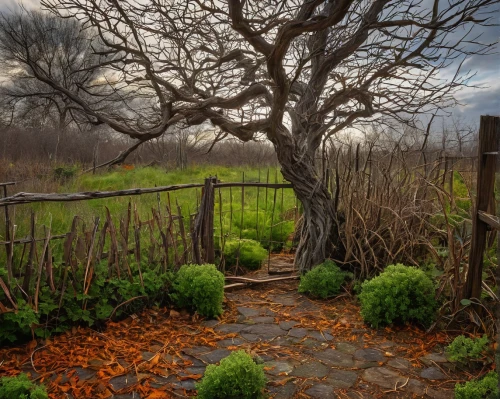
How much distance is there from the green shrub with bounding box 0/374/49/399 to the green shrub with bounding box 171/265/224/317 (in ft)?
5.26

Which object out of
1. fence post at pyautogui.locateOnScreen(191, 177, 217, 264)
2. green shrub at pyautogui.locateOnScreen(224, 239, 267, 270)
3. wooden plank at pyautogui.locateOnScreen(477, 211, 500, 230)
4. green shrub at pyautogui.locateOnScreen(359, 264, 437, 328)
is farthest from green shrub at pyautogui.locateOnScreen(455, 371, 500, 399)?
green shrub at pyautogui.locateOnScreen(224, 239, 267, 270)

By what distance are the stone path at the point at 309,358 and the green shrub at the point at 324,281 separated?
275mm

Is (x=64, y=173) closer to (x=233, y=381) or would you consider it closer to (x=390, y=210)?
(x=390, y=210)

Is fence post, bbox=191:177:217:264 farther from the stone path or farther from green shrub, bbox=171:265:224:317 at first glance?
the stone path

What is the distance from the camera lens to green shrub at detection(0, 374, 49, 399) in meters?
2.16

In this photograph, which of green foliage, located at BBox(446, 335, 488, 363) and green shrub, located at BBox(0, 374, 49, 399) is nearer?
green shrub, located at BBox(0, 374, 49, 399)

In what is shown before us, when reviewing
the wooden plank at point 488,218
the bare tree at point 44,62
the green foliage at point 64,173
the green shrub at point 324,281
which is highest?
the bare tree at point 44,62

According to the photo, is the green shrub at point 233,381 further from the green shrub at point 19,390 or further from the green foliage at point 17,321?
the green foliage at point 17,321

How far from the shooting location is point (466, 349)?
276cm

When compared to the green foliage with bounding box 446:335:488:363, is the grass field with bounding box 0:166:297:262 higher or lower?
higher

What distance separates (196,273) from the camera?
3.81 meters

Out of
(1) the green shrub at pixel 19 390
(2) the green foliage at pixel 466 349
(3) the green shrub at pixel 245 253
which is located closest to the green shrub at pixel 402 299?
(2) the green foliage at pixel 466 349

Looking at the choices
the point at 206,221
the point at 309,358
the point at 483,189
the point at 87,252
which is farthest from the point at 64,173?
the point at 483,189

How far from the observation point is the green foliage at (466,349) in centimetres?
268
